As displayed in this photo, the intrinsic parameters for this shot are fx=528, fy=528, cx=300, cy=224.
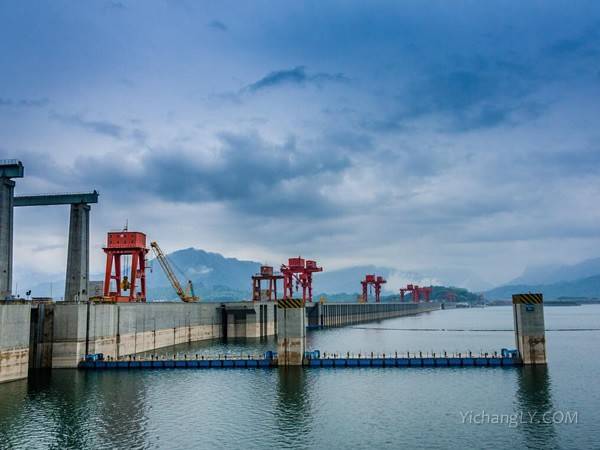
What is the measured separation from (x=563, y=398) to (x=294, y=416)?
27.8m

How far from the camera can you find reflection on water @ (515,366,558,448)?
132ft

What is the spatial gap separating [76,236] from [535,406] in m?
74.6

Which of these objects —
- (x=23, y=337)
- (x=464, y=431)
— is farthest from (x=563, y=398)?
(x=23, y=337)

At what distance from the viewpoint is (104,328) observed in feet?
273

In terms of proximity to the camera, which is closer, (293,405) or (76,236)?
(293,405)

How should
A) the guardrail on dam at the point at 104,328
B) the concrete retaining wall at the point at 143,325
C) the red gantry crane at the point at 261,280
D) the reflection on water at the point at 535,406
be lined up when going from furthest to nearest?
the red gantry crane at the point at 261,280, the concrete retaining wall at the point at 143,325, the guardrail on dam at the point at 104,328, the reflection on water at the point at 535,406

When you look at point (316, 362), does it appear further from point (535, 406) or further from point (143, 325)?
point (143, 325)

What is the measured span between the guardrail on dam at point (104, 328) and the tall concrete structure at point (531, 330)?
195ft

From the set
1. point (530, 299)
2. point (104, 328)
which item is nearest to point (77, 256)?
point (104, 328)

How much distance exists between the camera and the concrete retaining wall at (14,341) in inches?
2426

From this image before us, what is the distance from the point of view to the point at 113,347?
86.1 metres

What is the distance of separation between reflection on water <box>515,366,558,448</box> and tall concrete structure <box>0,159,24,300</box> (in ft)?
215

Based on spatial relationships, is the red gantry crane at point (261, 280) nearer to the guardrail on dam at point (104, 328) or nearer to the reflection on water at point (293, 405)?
the guardrail on dam at point (104, 328)

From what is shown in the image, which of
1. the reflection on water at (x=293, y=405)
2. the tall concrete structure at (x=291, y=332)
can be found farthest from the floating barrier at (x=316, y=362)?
the reflection on water at (x=293, y=405)
